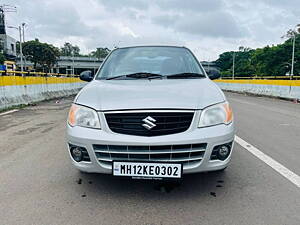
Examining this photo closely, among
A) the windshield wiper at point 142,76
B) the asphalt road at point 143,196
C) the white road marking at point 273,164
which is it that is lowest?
the asphalt road at point 143,196

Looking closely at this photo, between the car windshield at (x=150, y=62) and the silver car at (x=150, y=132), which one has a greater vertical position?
the car windshield at (x=150, y=62)

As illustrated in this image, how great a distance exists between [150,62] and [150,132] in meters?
1.79

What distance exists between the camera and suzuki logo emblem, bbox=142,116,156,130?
2713 mm

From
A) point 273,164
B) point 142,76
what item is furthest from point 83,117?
point 273,164

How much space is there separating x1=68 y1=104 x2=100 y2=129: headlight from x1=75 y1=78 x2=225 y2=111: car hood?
64mm

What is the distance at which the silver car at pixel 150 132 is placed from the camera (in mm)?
2705

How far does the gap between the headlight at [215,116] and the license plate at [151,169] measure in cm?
49

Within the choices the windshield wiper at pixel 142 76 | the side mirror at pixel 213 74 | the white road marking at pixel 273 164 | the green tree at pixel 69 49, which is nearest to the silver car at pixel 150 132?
the windshield wiper at pixel 142 76

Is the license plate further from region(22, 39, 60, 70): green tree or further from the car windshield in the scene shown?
region(22, 39, 60, 70): green tree

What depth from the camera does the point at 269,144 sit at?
5.16 meters

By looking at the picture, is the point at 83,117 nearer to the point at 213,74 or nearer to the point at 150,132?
the point at 150,132

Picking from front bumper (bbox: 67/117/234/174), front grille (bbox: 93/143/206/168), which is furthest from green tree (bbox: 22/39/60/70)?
front grille (bbox: 93/143/206/168)

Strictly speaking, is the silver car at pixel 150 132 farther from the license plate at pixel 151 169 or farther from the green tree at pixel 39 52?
the green tree at pixel 39 52

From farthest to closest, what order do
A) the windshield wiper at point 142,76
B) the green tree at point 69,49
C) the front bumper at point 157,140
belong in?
1. the green tree at point 69,49
2. the windshield wiper at point 142,76
3. the front bumper at point 157,140
